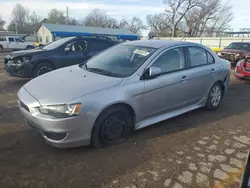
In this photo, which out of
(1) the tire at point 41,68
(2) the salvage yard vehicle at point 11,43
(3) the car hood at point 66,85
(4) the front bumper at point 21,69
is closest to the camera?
(3) the car hood at point 66,85

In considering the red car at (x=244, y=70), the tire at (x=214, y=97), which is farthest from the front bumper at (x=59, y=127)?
the red car at (x=244, y=70)

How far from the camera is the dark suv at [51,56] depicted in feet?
23.0

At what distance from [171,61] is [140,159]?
6.10 ft

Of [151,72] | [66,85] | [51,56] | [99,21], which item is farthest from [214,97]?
[99,21]

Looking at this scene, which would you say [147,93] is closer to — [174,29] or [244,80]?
[244,80]

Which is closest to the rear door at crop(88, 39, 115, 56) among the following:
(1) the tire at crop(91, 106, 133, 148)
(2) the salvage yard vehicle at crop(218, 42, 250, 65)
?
(1) the tire at crop(91, 106, 133, 148)

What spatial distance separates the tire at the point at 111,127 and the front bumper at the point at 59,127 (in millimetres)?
141

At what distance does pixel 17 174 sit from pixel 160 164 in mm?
1768

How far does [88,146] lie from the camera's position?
10.9 ft

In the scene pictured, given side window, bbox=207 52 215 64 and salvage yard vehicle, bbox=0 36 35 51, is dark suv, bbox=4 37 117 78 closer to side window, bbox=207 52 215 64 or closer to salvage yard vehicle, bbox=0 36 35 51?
side window, bbox=207 52 215 64

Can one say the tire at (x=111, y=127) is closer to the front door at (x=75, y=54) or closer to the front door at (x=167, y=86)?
the front door at (x=167, y=86)

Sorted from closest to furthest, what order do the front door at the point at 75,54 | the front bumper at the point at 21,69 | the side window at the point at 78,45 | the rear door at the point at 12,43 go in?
1. the front bumper at the point at 21,69
2. the front door at the point at 75,54
3. the side window at the point at 78,45
4. the rear door at the point at 12,43

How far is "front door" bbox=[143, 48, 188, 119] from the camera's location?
11.9 ft

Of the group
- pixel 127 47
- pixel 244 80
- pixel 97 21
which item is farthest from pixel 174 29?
pixel 127 47
